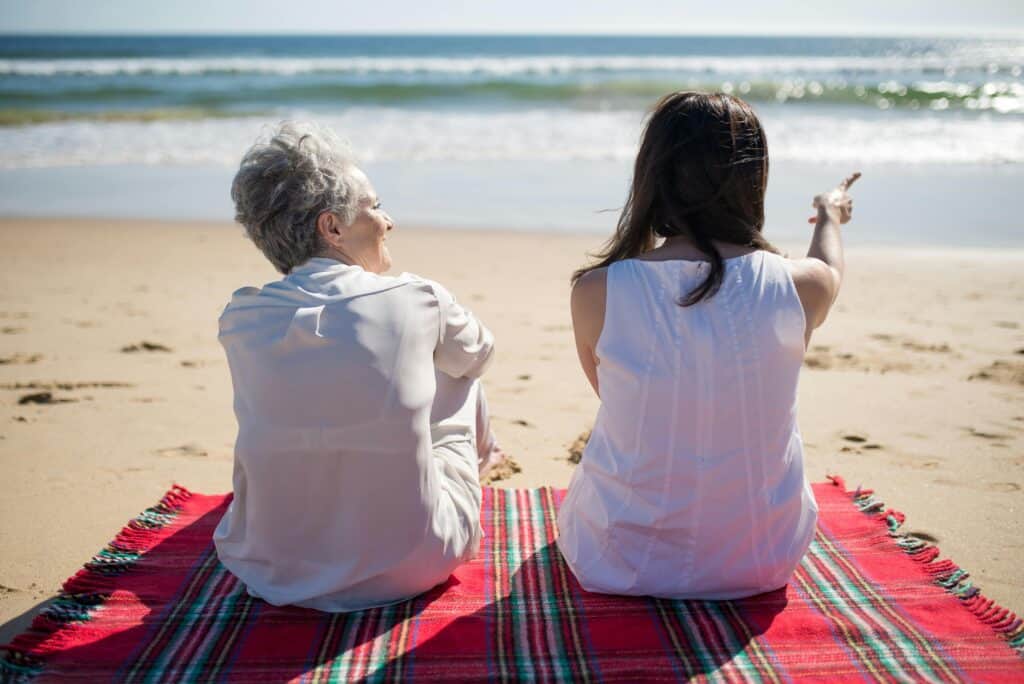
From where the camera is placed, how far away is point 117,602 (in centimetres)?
252

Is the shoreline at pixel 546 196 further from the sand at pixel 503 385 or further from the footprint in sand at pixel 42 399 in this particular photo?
the footprint in sand at pixel 42 399

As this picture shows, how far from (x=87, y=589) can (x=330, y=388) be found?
1.00 m

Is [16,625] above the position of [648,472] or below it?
below

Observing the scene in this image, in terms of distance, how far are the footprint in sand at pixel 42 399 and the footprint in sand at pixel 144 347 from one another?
692 millimetres

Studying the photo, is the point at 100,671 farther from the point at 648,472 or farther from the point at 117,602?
the point at 648,472

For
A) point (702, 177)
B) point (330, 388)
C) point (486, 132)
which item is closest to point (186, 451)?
point (330, 388)

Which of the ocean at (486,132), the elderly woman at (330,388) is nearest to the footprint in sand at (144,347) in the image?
the ocean at (486,132)

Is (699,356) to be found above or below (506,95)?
above

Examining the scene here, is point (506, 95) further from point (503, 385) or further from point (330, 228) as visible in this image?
point (330, 228)

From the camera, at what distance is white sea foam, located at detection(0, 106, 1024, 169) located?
11.8 m

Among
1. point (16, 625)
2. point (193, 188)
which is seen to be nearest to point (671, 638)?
point (16, 625)

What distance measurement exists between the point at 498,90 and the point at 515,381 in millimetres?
16200

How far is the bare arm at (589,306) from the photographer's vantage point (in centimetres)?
230

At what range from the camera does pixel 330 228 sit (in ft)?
7.63
